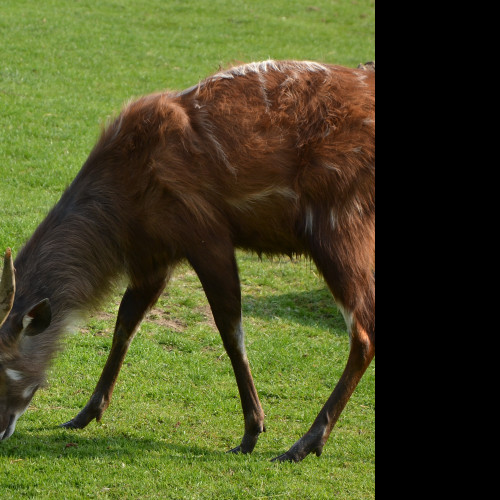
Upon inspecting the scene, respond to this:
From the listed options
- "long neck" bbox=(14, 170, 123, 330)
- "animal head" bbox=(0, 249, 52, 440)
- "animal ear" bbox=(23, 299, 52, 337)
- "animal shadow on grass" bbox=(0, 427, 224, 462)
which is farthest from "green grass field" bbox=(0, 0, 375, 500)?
"animal ear" bbox=(23, 299, 52, 337)

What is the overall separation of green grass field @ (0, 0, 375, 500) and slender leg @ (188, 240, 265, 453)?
218 millimetres

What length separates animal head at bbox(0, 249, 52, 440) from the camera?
4859 mm

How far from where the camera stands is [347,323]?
17.8 ft

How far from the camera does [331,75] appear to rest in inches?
223

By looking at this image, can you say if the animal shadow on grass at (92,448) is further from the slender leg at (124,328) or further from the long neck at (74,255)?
the long neck at (74,255)

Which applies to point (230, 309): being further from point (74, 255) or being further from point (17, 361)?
point (17, 361)

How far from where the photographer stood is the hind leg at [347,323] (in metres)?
5.36

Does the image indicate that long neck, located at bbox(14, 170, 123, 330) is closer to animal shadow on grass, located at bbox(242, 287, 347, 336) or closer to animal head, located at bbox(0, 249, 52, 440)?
animal head, located at bbox(0, 249, 52, 440)

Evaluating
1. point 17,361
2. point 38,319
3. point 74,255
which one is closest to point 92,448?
point 17,361

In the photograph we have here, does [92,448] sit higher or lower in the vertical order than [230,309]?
lower

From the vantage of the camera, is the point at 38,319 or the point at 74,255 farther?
the point at 74,255

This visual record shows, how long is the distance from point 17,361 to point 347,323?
2218 millimetres
